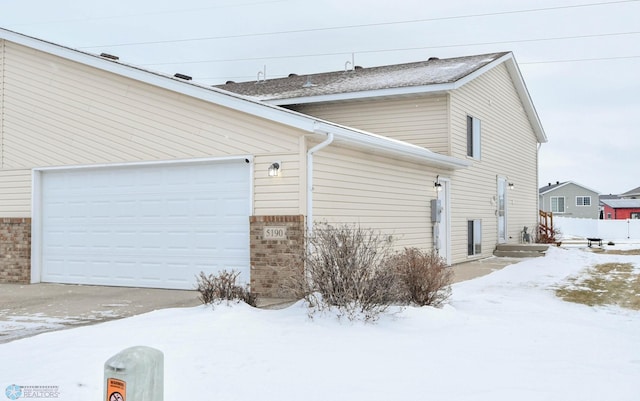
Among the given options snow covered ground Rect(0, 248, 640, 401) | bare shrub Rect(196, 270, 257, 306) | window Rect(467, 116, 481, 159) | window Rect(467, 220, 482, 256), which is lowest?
snow covered ground Rect(0, 248, 640, 401)

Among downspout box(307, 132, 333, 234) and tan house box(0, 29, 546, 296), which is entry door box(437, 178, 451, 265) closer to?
tan house box(0, 29, 546, 296)

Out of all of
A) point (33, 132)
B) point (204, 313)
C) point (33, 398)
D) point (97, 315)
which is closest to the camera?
point (33, 398)

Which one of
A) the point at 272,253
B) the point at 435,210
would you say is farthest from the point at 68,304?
the point at 435,210

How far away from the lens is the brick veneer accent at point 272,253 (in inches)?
373

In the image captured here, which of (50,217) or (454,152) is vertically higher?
(454,152)

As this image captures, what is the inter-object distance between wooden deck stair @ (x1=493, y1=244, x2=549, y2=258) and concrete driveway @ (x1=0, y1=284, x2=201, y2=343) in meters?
11.0

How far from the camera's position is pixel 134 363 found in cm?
275

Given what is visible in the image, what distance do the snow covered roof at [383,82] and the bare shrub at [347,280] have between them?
8222mm

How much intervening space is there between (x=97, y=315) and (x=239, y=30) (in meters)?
22.4

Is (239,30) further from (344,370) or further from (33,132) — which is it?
(344,370)

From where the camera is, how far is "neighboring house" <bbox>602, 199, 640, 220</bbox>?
55.6 metres

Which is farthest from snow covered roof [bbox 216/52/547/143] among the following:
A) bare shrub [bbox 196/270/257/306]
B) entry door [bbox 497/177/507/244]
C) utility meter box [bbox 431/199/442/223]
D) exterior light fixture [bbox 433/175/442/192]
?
bare shrub [bbox 196/270/257/306]

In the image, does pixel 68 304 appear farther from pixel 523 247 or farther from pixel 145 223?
pixel 523 247

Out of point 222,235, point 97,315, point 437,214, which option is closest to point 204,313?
point 97,315
